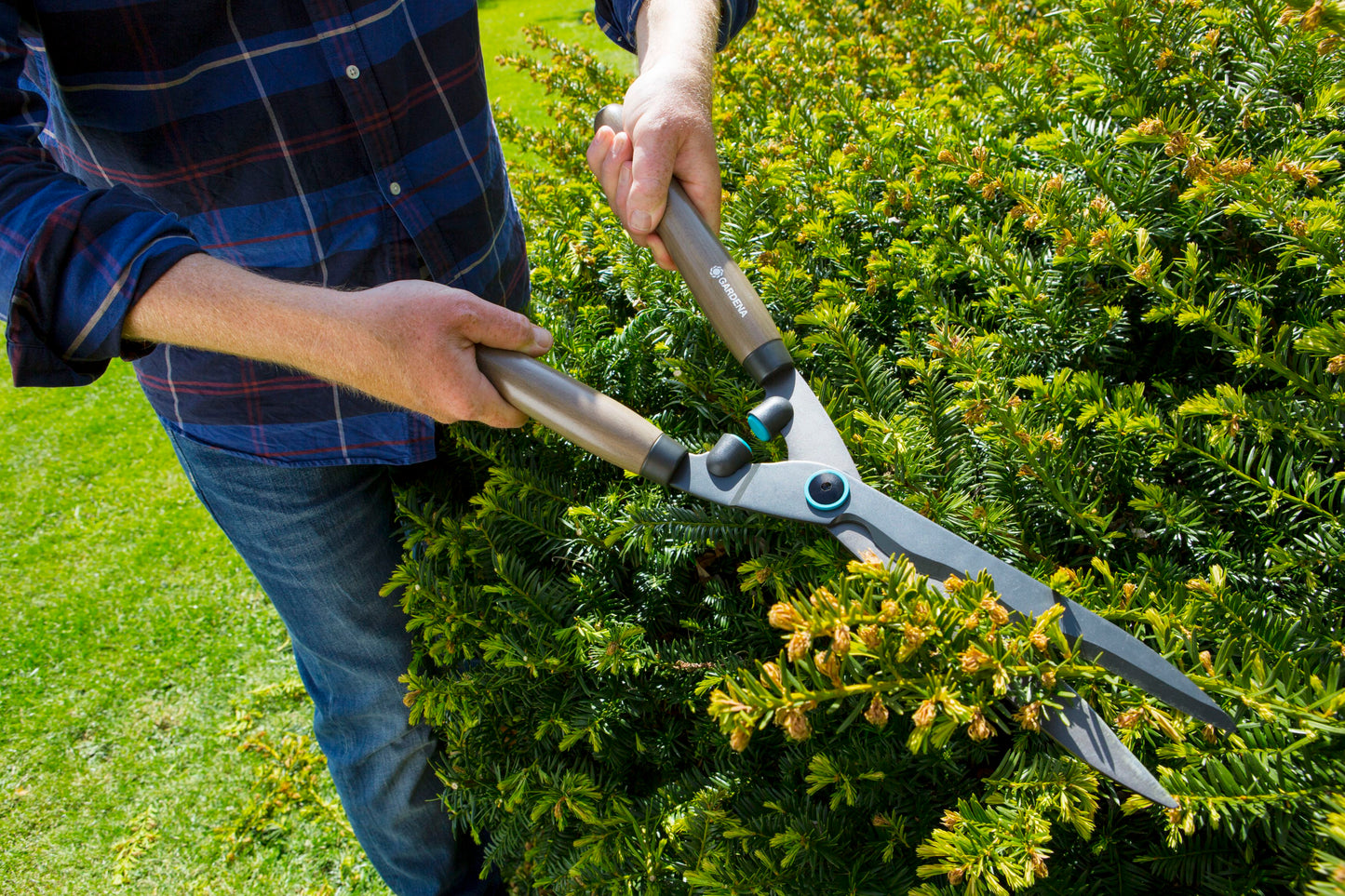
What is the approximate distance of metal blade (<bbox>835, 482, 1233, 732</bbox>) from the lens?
1043 mm

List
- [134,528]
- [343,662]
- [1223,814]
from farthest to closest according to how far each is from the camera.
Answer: [134,528]
[343,662]
[1223,814]

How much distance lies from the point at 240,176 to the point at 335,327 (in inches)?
22.1

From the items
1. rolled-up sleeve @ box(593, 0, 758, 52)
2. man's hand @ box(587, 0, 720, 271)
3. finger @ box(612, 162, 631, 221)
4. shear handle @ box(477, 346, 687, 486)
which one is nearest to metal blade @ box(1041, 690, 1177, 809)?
shear handle @ box(477, 346, 687, 486)

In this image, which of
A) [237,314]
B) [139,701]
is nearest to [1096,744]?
[237,314]

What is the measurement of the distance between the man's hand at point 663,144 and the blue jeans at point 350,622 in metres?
0.88

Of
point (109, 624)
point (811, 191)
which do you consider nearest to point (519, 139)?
point (811, 191)

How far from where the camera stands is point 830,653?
1003mm

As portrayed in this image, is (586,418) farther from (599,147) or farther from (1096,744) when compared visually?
(1096,744)

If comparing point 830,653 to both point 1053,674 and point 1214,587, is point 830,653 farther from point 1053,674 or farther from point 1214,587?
point 1214,587

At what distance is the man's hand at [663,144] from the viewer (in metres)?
1.66

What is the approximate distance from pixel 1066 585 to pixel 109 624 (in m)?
3.96

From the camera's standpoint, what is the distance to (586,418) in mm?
1438

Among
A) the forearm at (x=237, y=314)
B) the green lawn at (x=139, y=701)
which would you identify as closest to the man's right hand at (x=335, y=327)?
the forearm at (x=237, y=314)

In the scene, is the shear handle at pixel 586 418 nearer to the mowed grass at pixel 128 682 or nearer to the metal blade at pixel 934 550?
the metal blade at pixel 934 550
